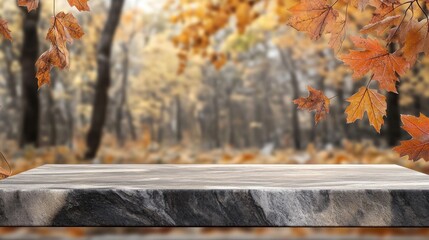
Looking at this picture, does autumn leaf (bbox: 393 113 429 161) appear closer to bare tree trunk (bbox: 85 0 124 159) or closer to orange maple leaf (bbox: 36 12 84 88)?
orange maple leaf (bbox: 36 12 84 88)

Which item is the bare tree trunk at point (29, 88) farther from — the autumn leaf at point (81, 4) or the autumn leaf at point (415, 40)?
the autumn leaf at point (415, 40)

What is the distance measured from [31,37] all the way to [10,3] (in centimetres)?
1033

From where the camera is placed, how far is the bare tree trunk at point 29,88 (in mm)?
10461

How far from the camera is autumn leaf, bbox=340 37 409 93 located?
141 cm

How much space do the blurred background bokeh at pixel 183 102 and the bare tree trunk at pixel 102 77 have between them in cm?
5

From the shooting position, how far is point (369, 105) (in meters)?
1.49

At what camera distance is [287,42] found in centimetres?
1694

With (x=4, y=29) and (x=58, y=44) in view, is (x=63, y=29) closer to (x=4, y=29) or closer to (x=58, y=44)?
(x=58, y=44)

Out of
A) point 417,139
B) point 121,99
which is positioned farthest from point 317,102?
point 121,99

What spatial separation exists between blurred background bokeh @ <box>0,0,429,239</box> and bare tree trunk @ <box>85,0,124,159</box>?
51 millimetres

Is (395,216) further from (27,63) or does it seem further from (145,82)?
(145,82)

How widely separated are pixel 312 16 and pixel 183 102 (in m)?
35.4

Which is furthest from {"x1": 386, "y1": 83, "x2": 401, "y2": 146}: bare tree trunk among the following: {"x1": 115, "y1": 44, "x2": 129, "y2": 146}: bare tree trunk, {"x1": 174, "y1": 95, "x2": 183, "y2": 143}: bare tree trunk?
{"x1": 174, "y1": 95, "x2": 183, "y2": 143}: bare tree trunk

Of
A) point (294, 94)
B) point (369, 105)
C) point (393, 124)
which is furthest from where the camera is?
point (294, 94)
